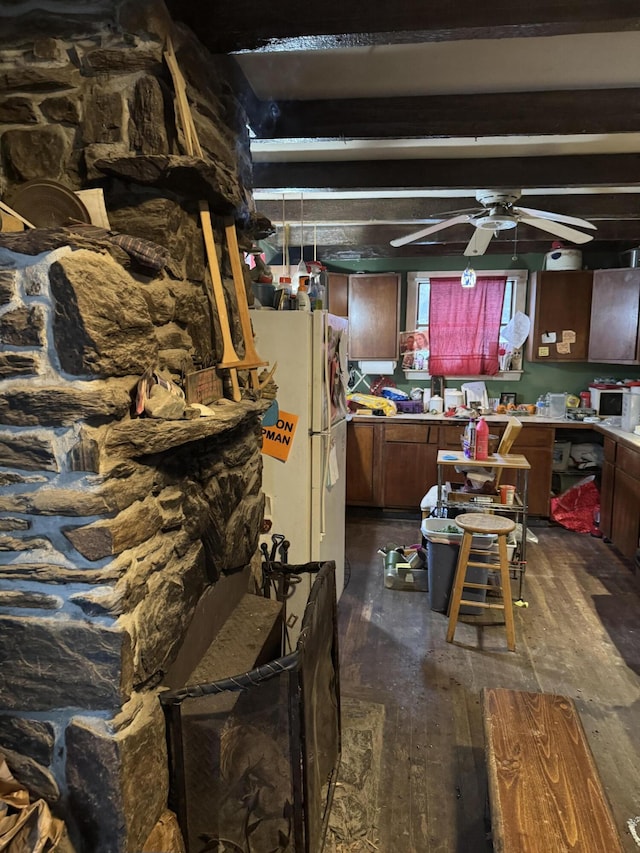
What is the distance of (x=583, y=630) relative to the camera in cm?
310

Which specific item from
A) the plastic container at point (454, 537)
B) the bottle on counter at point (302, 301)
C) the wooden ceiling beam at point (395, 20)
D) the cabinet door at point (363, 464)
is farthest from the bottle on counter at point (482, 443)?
the wooden ceiling beam at point (395, 20)

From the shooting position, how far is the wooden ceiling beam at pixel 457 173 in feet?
9.54

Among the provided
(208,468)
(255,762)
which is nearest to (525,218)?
(208,468)

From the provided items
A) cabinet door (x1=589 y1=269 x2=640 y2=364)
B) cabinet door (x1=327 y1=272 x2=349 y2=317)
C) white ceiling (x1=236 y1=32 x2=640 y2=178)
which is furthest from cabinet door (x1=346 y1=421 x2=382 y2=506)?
white ceiling (x1=236 y1=32 x2=640 y2=178)

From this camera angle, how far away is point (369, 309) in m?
5.29

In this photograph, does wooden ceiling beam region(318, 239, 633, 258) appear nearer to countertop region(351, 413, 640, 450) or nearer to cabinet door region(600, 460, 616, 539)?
countertop region(351, 413, 640, 450)

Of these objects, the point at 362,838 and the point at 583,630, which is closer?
the point at 362,838

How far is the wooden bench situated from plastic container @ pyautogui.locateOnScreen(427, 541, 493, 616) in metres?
1.23

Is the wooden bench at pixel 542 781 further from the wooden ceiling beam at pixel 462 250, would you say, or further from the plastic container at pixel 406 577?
the wooden ceiling beam at pixel 462 250

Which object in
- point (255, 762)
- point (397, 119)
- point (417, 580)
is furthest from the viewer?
point (417, 580)

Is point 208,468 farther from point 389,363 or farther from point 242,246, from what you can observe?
point 389,363

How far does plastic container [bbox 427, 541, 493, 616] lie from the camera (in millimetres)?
3225

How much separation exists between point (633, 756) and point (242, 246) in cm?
255

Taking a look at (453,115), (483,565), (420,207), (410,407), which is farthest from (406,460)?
(453,115)
